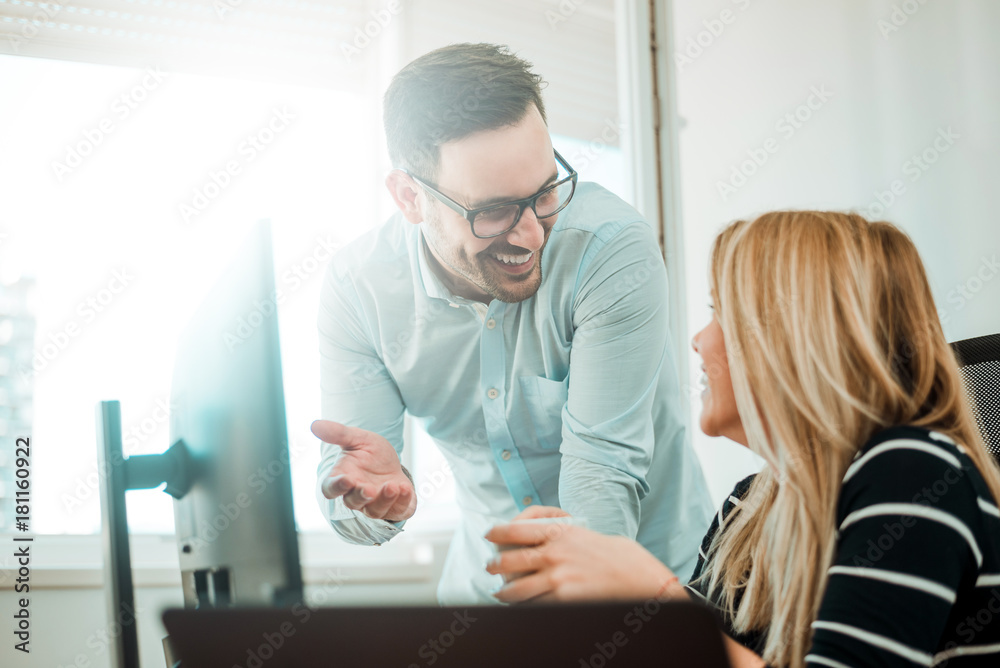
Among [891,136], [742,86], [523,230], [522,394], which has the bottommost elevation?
[522,394]

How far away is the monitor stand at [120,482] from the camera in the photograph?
2.44ft

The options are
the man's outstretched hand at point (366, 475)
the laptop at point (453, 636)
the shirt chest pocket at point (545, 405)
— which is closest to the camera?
the laptop at point (453, 636)

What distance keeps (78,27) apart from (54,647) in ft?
4.42

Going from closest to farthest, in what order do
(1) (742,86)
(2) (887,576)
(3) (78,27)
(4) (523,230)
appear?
(2) (887,576) < (4) (523,230) < (3) (78,27) < (1) (742,86)

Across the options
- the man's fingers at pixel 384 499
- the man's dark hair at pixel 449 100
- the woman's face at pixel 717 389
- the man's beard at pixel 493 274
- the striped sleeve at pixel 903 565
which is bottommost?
the striped sleeve at pixel 903 565

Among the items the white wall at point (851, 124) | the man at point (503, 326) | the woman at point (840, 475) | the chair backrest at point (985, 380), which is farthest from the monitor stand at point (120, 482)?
the white wall at point (851, 124)

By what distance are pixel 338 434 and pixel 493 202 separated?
515mm

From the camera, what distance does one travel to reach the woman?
61cm

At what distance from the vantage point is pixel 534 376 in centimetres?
141

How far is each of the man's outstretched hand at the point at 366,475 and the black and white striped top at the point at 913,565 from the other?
0.62 metres

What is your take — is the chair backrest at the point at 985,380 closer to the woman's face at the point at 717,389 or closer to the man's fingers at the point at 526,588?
the woman's face at the point at 717,389

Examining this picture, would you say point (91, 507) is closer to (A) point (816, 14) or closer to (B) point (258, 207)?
(B) point (258, 207)

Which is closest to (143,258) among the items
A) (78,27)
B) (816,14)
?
(78,27)

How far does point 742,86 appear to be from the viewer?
6.25ft
